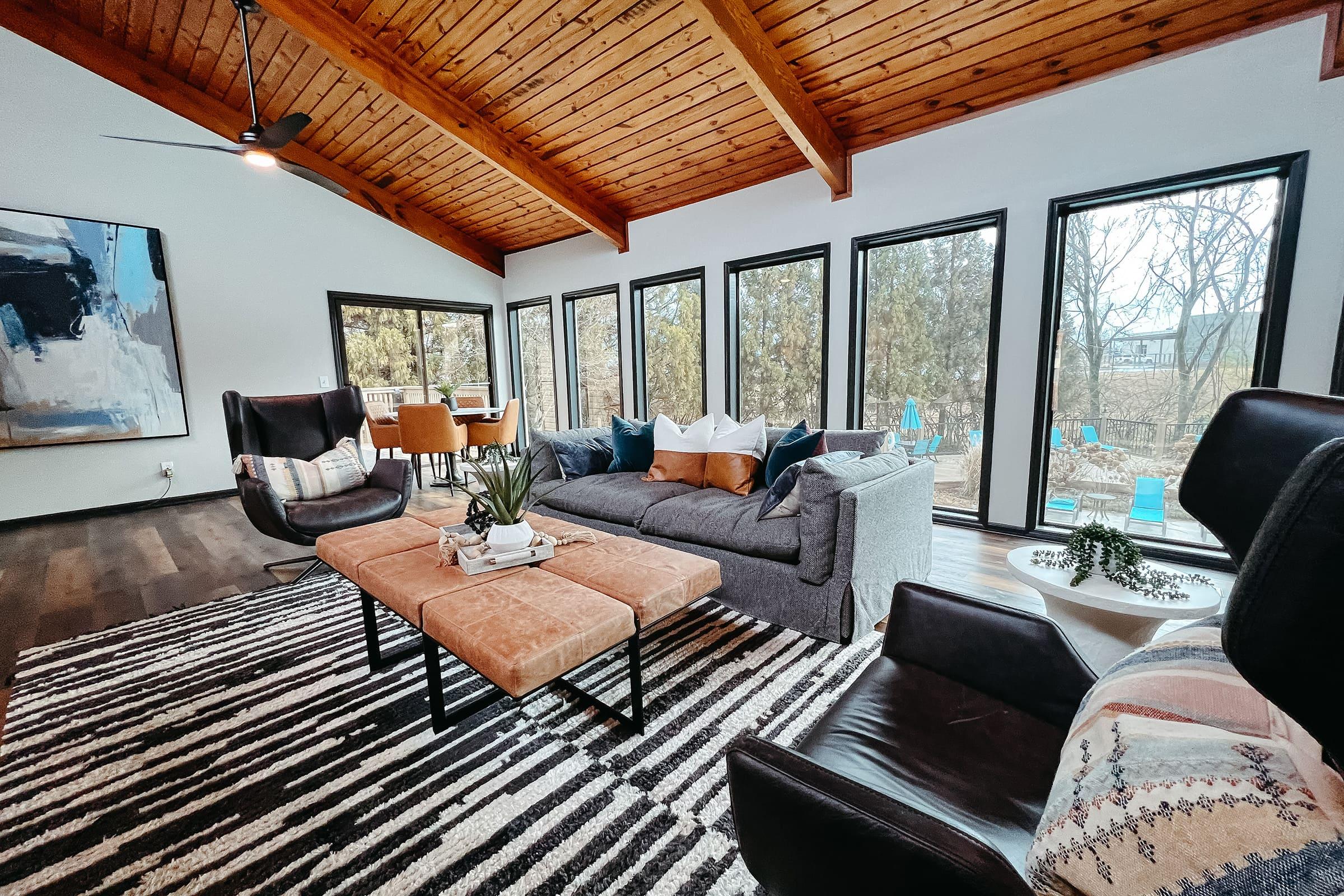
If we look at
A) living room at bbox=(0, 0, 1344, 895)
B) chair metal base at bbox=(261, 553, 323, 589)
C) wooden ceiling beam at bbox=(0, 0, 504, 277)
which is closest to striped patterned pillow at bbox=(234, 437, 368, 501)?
living room at bbox=(0, 0, 1344, 895)

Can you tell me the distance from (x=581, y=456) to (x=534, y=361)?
4038 millimetres

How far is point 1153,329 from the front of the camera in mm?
3006

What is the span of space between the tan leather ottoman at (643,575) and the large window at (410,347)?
466cm

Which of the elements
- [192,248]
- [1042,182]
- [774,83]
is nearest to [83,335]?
[192,248]

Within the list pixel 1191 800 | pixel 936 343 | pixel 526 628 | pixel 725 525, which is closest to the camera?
pixel 1191 800

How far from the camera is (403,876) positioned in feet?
3.97

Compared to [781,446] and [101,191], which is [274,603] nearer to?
[781,446]

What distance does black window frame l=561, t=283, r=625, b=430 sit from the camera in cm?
584

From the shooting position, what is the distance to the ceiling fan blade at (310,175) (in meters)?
3.42

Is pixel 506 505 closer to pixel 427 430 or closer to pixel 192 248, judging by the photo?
pixel 427 430

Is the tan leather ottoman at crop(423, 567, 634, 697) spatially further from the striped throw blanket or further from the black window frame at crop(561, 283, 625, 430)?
the black window frame at crop(561, 283, 625, 430)

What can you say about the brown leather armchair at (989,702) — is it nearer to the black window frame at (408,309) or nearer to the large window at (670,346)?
the large window at (670,346)

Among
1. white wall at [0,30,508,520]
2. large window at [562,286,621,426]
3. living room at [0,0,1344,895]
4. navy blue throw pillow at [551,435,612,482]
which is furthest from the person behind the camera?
large window at [562,286,621,426]

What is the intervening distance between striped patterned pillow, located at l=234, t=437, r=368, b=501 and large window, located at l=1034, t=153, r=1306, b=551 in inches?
172
